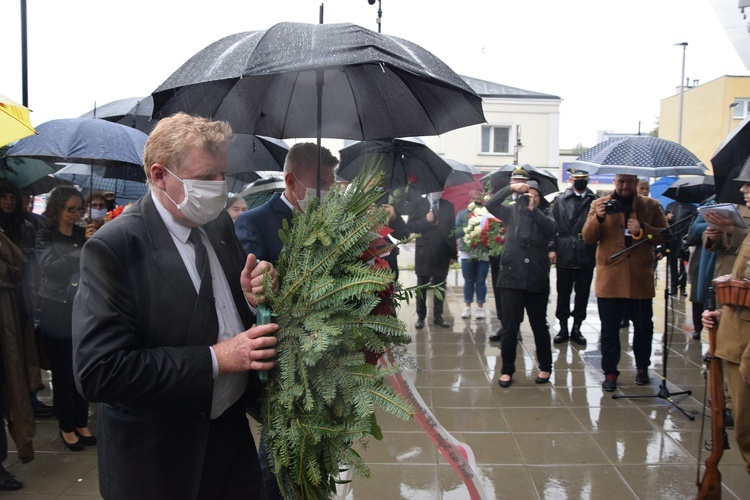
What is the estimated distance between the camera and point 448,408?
211 inches

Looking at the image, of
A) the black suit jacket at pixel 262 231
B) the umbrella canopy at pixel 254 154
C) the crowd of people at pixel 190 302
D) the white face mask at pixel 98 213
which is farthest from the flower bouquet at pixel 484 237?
the black suit jacket at pixel 262 231

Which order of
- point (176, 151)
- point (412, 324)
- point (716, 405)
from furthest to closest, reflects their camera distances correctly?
point (412, 324) → point (716, 405) → point (176, 151)

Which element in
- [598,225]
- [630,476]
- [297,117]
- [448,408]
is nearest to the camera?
[297,117]

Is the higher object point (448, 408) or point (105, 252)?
point (105, 252)

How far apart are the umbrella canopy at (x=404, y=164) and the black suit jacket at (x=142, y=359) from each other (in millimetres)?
4566

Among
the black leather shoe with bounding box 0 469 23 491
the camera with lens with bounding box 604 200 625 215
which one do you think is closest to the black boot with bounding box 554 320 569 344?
the camera with lens with bounding box 604 200 625 215

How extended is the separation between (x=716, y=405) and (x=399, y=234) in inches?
189

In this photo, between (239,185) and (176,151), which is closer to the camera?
(176,151)

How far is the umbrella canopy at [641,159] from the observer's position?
17.4 feet

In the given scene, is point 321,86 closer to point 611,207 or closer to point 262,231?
point 262,231

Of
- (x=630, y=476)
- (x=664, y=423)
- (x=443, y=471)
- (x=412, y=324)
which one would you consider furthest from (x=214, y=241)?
(x=412, y=324)

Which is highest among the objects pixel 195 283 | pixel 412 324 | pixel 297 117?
pixel 297 117

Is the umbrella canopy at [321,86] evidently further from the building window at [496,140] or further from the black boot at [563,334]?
the building window at [496,140]

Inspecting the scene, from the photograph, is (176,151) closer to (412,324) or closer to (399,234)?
(399,234)
